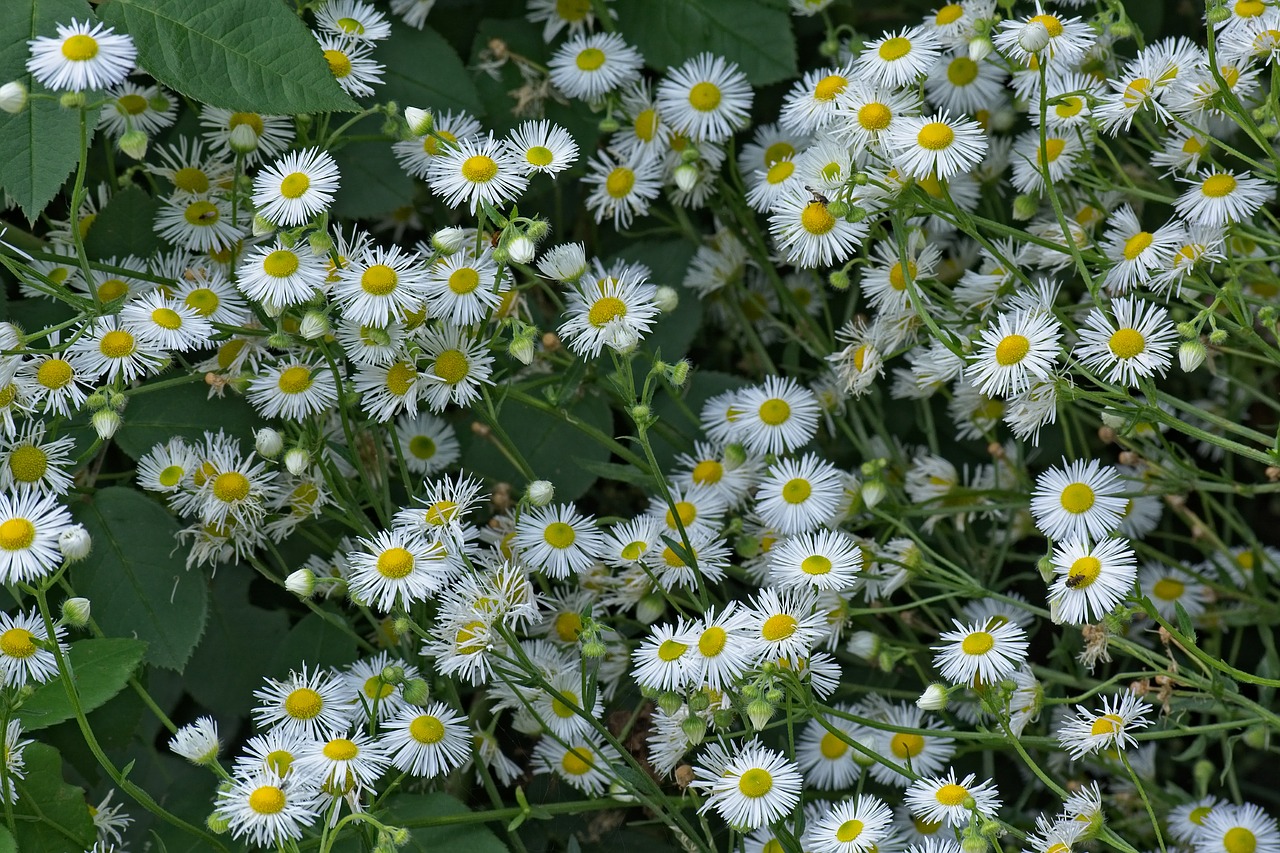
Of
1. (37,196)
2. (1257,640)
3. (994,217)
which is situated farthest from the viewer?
(1257,640)

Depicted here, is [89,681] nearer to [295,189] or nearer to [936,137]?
[295,189]

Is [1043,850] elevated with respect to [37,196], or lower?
lower

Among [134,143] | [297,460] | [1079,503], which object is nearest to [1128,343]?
[1079,503]

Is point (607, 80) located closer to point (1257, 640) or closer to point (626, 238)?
point (626, 238)

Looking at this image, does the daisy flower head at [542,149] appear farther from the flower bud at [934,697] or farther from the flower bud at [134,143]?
the flower bud at [934,697]

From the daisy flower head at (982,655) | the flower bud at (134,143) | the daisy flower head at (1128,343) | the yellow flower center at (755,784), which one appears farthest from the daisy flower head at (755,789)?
the flower bud at (134,143)

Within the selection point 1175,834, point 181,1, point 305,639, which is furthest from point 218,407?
point 1175,834

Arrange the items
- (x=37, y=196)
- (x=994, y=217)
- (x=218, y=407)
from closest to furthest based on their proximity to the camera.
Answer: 1. (x=37, y=196)
2. (x=218, y=407)
3. (x=994, y=217)
